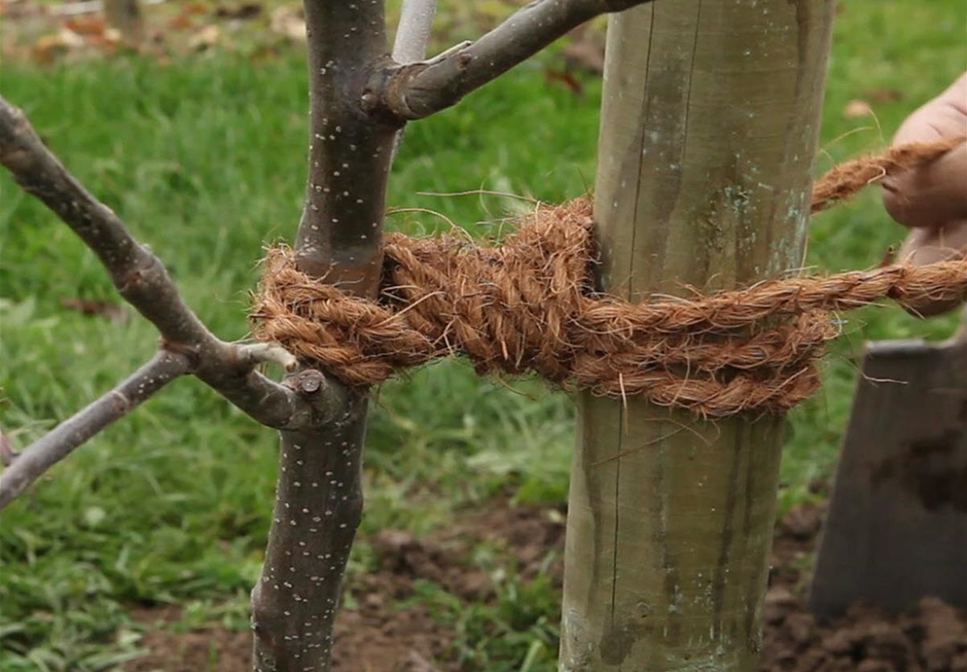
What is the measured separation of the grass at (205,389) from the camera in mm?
2219

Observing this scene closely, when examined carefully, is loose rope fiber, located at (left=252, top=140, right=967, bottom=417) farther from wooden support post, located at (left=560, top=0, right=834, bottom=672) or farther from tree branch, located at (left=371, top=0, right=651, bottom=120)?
tree branch, located at (left=371, top=0, right=651, bottom=120)

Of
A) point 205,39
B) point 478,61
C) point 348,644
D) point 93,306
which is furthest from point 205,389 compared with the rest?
point 205,39

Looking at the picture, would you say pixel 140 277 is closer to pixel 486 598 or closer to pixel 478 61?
pixel 478 61

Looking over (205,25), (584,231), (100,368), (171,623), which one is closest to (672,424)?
(584,231)

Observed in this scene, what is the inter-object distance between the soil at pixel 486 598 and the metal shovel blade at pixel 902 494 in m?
0.04

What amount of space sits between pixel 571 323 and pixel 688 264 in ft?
0.39

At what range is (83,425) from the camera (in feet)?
2.98

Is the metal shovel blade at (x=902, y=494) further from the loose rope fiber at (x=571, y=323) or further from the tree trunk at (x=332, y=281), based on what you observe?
the tree trunk at (x=332, y=281)

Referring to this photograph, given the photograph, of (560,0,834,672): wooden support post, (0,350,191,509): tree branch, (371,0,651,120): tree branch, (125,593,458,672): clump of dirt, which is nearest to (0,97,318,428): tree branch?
(0,350,191,509): tree branch

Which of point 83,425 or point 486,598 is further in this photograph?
point 486,598

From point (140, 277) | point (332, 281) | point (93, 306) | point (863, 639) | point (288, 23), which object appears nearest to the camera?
point (140, 277)

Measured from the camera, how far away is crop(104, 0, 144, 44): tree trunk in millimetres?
4723

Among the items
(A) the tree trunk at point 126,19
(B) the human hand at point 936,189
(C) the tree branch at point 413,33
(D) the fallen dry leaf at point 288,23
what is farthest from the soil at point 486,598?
(A) the tree trunk at point 126,19

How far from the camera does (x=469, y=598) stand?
2.29m
